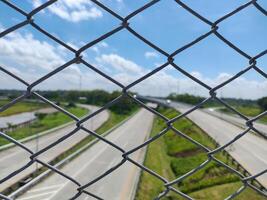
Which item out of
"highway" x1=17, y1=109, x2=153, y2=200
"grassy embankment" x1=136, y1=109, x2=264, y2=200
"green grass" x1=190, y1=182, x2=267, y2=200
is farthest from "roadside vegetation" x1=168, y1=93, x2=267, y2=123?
"highway" x1=17, y1=109, x2=153, y2=200

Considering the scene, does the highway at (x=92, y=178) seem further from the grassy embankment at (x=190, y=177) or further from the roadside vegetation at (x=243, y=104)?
the roadside vegetation at (x=243, y=104)

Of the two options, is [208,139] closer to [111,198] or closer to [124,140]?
[124,140]

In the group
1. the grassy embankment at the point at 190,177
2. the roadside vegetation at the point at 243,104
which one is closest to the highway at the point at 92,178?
the grassy embankment at the point at 190,177

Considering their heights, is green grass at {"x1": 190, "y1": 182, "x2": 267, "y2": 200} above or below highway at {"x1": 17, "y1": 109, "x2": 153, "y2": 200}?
below

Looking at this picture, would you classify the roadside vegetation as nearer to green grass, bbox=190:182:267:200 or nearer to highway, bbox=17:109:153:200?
green grass, bbox=190:182:267:200

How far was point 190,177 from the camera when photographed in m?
23.4

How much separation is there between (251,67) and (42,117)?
7144cm

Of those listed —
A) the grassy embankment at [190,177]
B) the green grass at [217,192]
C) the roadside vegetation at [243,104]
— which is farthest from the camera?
the grassy embankment at [190,177]

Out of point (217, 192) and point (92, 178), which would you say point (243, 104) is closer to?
point (92, 178)

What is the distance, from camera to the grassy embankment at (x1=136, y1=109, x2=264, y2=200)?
2016 cm

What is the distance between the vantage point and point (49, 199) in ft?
64.6

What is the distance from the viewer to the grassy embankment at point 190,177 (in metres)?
20.2

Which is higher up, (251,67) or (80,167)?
(80,167)

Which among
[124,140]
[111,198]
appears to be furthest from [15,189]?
[124,140]
